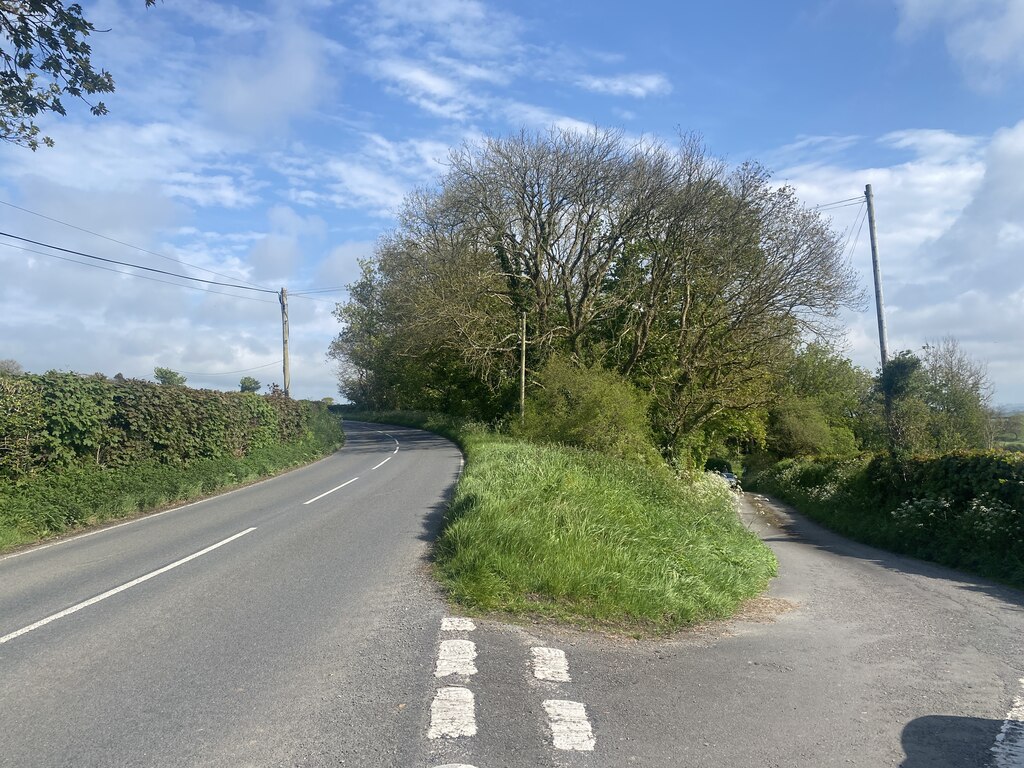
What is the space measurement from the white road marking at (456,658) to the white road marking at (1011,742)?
3.42m

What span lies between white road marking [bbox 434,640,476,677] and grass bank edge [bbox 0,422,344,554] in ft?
29.8

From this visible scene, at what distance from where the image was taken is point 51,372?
555 inches

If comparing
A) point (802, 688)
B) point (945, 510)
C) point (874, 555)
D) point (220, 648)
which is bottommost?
point (874, 555)

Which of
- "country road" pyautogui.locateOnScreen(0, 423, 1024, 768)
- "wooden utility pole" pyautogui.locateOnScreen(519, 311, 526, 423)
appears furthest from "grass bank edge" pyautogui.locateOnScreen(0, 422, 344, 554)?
"wooden utility pole" pyautogui.locateOnScreen(519, 311, 526, 423)

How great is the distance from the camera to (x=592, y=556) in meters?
8.45

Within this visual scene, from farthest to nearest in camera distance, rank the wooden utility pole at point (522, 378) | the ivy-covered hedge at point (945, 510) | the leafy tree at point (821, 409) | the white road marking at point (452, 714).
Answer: the leafy tree at point (821, 409) → the wooden utility pole at point (522, 378) → the ivy-covered hedge at point (945, 510) → the white road marking at point (452, 714)

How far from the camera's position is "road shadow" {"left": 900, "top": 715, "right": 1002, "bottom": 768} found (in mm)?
4457

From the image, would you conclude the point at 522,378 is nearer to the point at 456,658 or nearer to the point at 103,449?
the point at 103,449

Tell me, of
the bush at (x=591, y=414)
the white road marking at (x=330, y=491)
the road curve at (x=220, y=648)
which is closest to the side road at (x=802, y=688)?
the road curve at (x=220, y=648)

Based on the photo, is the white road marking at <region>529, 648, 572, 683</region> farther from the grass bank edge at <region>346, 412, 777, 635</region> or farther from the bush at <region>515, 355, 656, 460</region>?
the bush at <region>515, 355, 656, 460</region>

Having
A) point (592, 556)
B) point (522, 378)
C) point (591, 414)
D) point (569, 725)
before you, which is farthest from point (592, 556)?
point (522, 378)

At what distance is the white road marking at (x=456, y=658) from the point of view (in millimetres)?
5613

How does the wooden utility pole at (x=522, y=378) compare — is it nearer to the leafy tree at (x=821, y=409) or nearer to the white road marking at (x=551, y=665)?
the leafy tree at (x=821, y=409)

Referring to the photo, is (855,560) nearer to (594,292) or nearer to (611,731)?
(611,731)
